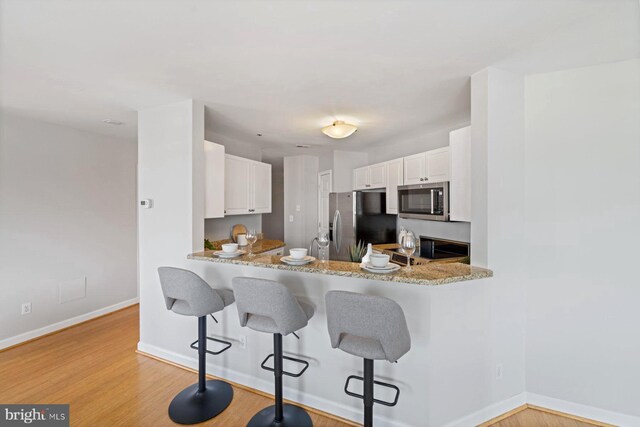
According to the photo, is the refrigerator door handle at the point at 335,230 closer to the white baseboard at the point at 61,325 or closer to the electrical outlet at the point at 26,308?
the white baseboard at the point at 61,325

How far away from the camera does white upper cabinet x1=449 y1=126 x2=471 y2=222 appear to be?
248 centimetres

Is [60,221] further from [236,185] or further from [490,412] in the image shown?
[490,412]

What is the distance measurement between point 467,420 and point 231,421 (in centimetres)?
163

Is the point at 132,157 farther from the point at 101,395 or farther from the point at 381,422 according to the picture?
the point at 381,422

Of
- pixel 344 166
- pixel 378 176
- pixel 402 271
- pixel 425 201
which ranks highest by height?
pixel 344 166

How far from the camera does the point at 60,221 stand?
349cm

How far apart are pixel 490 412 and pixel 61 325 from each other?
180 inches

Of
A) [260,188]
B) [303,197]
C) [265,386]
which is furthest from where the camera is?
[303,197]

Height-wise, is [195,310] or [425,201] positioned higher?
[425,201]

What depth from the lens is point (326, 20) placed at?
1.51m

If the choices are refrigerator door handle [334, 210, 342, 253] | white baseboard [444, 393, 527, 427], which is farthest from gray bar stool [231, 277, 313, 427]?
refrigerator door handle [334, 210, 342, 253]

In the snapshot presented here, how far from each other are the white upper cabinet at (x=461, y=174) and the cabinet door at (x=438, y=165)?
0.43 meters

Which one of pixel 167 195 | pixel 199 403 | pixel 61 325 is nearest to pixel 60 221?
pixel 61 325

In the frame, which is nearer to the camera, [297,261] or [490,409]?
[490,409]
